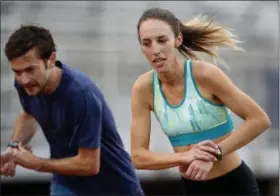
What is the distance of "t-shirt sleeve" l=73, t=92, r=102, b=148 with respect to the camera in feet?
13.2

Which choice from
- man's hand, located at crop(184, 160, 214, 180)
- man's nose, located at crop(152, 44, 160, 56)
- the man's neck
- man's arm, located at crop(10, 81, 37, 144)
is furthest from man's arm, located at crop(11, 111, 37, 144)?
man's hand, located at crop(184, 160, 214, 180)

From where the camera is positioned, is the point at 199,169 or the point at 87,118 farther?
the point at 87,118

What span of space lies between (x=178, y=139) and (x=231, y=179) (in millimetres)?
256

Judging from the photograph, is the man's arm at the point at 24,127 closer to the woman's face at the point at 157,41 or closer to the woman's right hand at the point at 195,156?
the woman's face at the point at 157,41

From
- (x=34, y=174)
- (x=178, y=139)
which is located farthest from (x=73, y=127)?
(x=34, y=174)

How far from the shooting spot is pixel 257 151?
9.66m

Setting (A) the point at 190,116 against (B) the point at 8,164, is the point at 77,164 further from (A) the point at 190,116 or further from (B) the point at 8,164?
(A) the point at 190,116

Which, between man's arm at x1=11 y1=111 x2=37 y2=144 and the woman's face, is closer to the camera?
the woman's face

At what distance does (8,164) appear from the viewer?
3916 mm

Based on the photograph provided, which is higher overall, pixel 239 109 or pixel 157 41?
pixel 157 41

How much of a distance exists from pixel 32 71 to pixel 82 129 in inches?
12.9

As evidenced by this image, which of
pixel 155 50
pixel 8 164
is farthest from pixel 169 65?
pixel 8 164

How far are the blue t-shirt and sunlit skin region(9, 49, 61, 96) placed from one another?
0.34ft

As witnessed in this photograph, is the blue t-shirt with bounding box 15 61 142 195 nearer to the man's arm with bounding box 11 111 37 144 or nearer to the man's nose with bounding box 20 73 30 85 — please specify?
the man's arm with bounding box 11 111 37 144
